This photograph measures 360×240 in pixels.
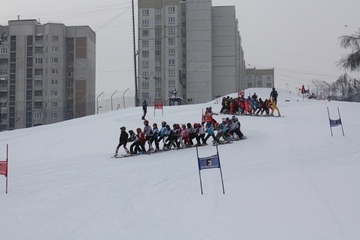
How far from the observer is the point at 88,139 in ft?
97.7

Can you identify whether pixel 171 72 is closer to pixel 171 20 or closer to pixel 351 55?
pixel 171 20

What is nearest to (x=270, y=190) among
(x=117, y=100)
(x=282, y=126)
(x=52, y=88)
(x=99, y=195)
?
(x=99, y=195)

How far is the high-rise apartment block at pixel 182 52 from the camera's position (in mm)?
96000

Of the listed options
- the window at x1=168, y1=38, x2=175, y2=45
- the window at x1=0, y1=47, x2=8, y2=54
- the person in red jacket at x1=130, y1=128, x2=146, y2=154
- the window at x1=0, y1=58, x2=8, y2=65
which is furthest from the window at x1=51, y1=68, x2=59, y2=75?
the person in red jacket at x1=130, y1=128, x2=146, y2=154

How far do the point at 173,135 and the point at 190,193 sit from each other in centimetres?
995

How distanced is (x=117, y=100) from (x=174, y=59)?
136 feet

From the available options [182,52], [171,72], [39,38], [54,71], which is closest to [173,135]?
[54,71]

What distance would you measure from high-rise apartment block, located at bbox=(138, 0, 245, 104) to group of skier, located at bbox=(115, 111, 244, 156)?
69.3 meters

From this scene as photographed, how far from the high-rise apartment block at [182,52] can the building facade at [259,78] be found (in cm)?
5587

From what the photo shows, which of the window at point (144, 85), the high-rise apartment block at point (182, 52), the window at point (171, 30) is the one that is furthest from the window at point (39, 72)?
the window at point (171, 30)

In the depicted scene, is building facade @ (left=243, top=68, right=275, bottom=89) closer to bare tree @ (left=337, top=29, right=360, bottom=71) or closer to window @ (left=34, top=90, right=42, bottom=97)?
window @ (left=34, top=90, right=42, bottom=97)

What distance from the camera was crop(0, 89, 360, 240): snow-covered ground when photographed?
1079 cm

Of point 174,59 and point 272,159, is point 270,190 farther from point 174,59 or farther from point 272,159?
point 174,59

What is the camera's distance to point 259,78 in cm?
15800
